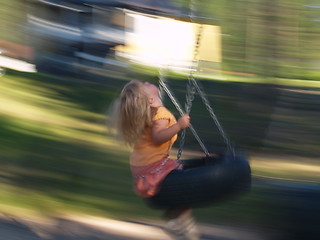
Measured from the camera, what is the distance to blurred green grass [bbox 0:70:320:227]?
16.2ft

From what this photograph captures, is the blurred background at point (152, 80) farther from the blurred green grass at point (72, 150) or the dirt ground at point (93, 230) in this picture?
the dirt ground at point (93, 230)

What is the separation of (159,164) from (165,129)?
0.66 feet

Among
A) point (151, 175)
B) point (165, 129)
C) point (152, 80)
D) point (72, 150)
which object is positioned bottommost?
point (72, 150)

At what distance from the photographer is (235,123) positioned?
7.96 metres

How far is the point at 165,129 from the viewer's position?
124 inches

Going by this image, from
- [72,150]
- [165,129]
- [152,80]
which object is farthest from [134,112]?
[152,80]

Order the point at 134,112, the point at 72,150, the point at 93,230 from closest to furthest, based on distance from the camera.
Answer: the point at 134,112, the point at 93,230, the point at 72,150

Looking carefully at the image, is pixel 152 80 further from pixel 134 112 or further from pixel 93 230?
pixel 134 112

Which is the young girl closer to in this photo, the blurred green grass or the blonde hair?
the blonde hair

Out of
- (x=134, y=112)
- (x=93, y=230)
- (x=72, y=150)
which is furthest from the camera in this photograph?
(x=72, y=150)

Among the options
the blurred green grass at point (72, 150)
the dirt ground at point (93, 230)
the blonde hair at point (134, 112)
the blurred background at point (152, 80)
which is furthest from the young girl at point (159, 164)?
the blurred green grass at point (72, 150)

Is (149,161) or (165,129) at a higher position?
(165,129)

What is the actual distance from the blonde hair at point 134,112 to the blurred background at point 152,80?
1.51 feet

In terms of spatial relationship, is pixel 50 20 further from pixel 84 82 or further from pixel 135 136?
pixel 135 136
